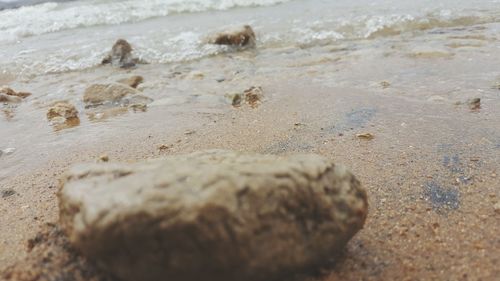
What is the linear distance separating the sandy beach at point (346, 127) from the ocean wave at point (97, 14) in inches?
113

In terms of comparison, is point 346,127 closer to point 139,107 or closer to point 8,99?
point 139,107

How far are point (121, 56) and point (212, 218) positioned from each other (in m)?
5.42

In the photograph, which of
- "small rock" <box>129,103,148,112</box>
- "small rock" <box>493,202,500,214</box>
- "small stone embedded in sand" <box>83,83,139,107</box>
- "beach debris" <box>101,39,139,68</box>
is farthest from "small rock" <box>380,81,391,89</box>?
"beach debris" <box>101,39,139,68</box>

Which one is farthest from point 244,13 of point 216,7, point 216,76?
point 216,76

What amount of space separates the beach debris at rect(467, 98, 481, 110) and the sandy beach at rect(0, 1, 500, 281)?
2.2 inches

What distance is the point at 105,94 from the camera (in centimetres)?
444

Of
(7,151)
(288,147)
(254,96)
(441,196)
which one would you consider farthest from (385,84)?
(7,151)

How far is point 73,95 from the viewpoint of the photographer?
484cm

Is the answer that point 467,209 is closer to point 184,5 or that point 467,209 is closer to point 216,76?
point 216,76

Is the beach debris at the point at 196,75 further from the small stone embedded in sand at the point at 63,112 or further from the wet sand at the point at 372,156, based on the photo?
the small stone embedded in sand at the point at 63,112

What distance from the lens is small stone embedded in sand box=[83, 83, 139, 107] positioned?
441 centimetres

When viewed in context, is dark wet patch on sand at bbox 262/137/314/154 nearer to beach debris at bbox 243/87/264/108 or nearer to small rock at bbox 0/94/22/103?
beach debris at bbox 243/87/264/108

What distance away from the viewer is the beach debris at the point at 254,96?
13.0 feet

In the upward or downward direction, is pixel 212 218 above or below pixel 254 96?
above
